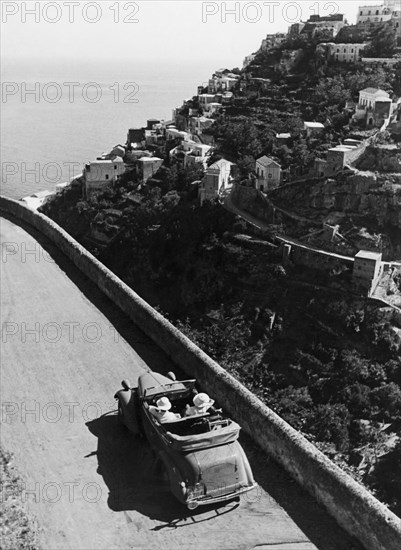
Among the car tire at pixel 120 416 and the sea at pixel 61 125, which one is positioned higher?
the car tire at pixel 120 416

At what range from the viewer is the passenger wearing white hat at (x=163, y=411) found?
570 cm

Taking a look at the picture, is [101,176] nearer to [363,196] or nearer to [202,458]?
[363,196]

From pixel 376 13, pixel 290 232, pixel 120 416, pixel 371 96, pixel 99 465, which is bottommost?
pixel 290 232

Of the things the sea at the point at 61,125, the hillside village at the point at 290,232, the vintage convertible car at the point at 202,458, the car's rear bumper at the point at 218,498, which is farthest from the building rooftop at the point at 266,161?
the car's rear bumper at the point at 218,498

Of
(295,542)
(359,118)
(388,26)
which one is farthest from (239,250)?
(388,26)

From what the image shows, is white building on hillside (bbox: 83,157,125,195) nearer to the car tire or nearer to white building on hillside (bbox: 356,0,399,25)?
white building on hillside (bbox: 356,0,399,25)

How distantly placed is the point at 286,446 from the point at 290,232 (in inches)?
1115

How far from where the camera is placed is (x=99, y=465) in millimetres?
6152

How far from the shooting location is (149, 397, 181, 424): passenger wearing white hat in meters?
5.70

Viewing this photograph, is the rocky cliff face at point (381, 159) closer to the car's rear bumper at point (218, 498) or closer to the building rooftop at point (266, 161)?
the building rooftop at point (266, 161)

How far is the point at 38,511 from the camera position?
549 cm

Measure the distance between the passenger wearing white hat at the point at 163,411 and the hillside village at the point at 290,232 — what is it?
10.4 m

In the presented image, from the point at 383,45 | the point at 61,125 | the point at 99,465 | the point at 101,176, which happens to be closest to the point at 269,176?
the point at 101,176

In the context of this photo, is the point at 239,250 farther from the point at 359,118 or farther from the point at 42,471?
the point at 42,471
